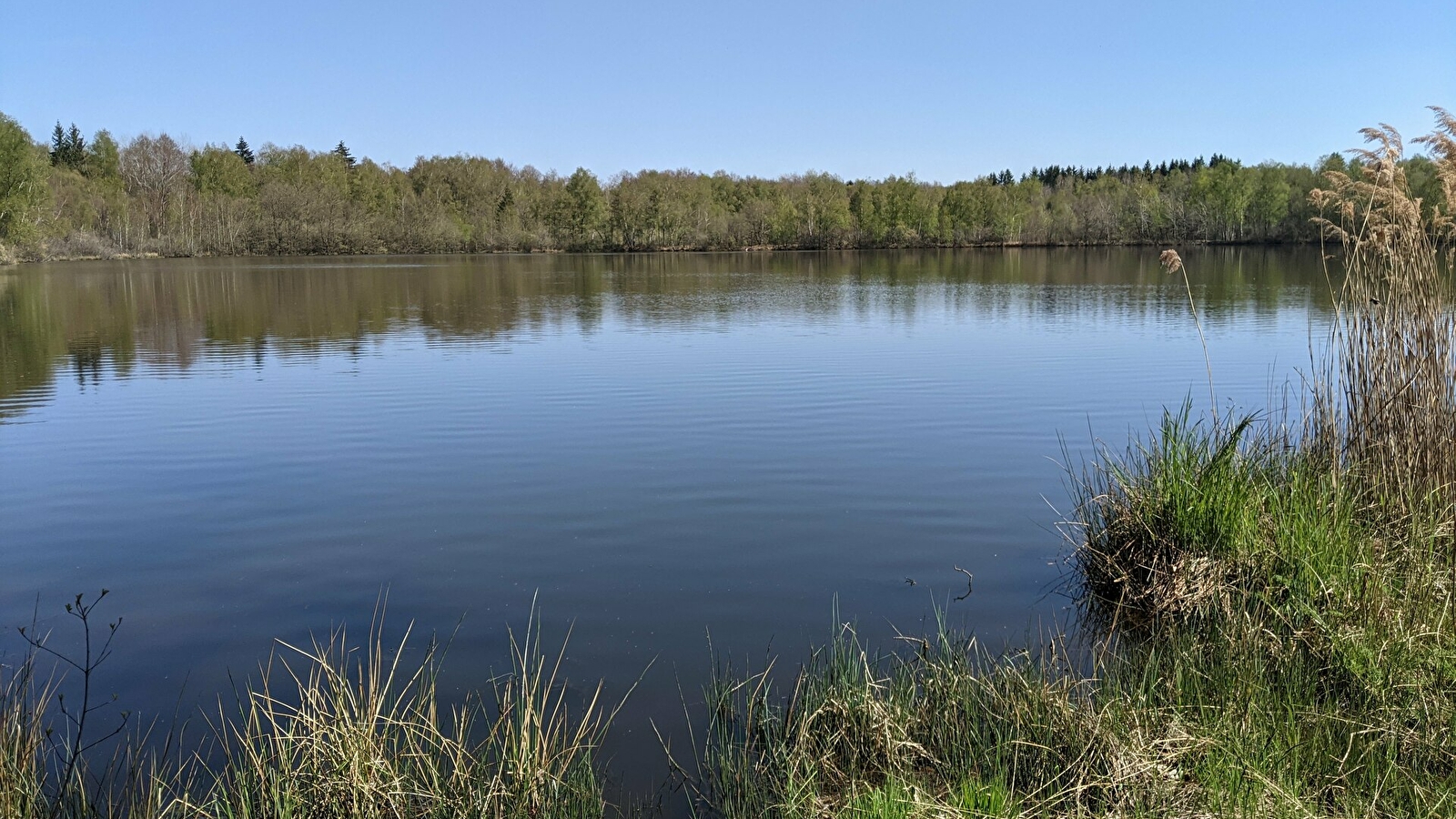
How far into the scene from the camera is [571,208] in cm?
10238

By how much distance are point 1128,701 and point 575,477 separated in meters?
6.88

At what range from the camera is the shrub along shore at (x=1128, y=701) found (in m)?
4.03

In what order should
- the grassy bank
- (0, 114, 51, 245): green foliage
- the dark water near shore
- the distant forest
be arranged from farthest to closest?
the distant forest → (0, 114, 51, 245): green foliage → the dark water near shore → the grassy bank

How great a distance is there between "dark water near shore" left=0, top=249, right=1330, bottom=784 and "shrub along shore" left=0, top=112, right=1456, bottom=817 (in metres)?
0.53

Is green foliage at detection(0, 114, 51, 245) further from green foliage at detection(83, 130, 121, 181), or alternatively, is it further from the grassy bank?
the grassy bank

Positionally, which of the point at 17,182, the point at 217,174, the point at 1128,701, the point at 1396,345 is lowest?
the point at 1128,701

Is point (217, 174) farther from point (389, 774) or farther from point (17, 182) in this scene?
point (389, 774)

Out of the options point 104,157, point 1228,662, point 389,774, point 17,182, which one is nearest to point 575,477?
point 389,774

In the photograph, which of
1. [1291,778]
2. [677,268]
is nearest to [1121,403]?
[1291,778]

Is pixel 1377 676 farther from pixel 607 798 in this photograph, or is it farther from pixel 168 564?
pixel 168 564

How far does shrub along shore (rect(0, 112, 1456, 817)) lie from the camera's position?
159 inches

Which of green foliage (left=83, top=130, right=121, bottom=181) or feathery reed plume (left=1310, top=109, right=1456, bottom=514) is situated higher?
green foliage (left=83, top=130, right=121, bottom=181)

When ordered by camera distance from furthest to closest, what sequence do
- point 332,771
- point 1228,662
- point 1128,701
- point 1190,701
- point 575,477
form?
point 575,477
point 1228,662
point 1190,701
point 1128,701
point 332,771

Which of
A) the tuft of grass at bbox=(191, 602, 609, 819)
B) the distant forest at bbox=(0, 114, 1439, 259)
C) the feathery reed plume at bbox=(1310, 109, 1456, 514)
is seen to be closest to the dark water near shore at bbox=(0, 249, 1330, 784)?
the tuft of grass at bbox=(191, 602, 609, 819)
